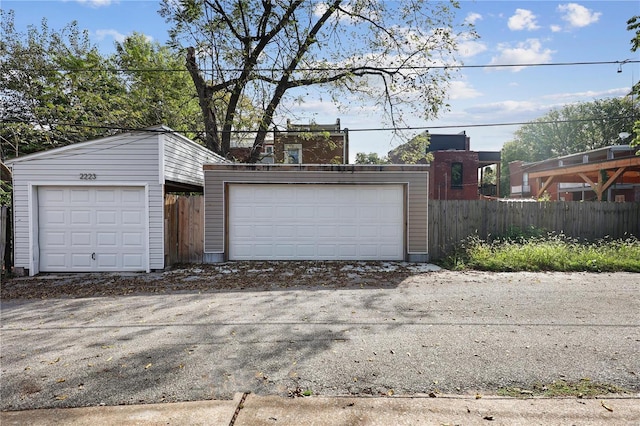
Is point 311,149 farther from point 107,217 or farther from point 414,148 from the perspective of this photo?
point 107,217

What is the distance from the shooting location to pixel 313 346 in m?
4.20

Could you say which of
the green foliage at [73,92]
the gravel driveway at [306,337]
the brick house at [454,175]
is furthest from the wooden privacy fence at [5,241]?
the brick house at [454,175]

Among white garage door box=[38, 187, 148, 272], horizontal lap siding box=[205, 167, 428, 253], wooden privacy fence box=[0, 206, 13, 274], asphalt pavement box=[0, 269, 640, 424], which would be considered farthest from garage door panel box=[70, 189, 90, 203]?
asphalt pavement box=[0, 269, 640, 424]

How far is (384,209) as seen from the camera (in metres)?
10.6

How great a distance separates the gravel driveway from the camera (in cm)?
333

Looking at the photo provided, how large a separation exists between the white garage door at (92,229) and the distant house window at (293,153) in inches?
433

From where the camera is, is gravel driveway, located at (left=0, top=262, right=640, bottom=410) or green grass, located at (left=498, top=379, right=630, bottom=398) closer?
green grass, located at (left=498, top=379, right=630, bottom=398)

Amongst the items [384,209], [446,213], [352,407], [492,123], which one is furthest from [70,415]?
[492,123]

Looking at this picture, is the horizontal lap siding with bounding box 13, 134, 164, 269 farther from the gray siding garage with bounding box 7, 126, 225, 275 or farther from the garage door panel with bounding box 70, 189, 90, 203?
the garage door panel with bounding box 70, 189, 90, 203

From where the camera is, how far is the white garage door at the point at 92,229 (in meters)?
8.95

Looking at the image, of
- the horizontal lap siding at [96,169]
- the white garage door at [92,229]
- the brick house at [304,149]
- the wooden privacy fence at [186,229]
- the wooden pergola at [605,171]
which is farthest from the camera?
the brick house at [304,149]

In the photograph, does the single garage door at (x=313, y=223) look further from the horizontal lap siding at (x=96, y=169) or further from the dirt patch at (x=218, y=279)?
the horizontal lap siding at (x=96, y=169)

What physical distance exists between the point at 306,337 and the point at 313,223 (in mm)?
6147

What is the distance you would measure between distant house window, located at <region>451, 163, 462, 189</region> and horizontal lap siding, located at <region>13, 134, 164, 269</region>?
2102 centimetres
